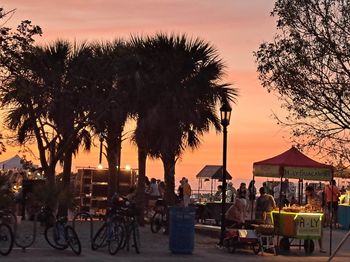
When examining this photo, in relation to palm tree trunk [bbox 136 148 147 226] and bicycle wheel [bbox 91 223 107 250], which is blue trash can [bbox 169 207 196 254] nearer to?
bicycle wheel [bbox 91 223 107 250]

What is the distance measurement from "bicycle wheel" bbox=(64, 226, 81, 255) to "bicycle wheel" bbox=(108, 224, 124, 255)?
0.81 m

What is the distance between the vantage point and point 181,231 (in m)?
19.6

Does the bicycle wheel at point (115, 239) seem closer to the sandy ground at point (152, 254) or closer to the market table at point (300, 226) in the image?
the sandy ground at point (152, 254)

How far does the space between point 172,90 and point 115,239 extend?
9.14 metres

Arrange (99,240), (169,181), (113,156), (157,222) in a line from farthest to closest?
(113,156) < (169,181) < (157,222) < (99,240)

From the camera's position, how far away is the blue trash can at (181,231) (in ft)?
64.3

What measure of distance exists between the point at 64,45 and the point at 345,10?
12779 mm

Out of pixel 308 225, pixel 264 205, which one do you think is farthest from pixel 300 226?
pixel 264 205

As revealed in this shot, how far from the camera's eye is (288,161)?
71.7 ft

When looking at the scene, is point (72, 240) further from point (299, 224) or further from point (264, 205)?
point (264, 205)

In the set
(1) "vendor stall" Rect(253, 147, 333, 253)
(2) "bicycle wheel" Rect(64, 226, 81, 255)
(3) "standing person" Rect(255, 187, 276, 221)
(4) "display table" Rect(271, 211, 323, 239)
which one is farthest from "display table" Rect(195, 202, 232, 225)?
(2) "bicycle wheel" Rect(64, 226, 81, 255)

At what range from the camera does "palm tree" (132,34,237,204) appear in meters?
26.6

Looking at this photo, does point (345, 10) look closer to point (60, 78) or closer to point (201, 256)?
point (201, 256)

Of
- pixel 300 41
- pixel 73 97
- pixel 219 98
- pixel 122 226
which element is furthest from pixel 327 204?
pixel 122 226
